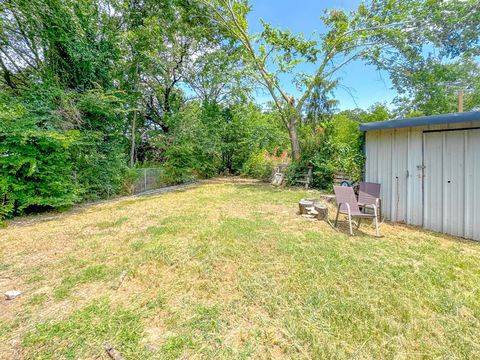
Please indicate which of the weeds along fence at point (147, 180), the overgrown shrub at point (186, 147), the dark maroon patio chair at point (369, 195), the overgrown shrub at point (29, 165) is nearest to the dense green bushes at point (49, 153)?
the overgrown shrub at point (29, 165)

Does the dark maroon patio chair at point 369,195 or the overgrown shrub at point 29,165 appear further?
the overgrown shrub at point 29,165

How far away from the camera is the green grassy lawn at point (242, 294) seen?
1.76 m

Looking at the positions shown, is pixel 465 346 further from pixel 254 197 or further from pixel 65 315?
→ pixel 254 197

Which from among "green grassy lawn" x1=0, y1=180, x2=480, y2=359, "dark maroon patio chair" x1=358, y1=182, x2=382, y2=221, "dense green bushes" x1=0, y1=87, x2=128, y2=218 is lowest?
"green grassy lawn" x1=0, y1=180, x2=480, y2=359

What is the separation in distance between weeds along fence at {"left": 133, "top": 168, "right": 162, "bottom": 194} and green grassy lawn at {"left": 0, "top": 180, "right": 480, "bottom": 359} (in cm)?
506

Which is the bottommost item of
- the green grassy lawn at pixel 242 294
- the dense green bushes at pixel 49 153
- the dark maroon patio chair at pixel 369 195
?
the green grassy lawn at pixel 242 294

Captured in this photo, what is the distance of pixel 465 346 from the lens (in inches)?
67.5

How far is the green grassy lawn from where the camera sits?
69.1 inches

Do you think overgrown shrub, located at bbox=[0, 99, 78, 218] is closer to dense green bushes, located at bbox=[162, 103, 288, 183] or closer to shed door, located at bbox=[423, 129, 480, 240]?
dense green bushes, located at bbox=[162, 103, 288, 183]

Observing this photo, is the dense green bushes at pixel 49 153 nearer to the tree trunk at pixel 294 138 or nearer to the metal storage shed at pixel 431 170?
the tree trunk at pixel 294 138

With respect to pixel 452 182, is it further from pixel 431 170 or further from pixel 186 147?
pixel 186 147

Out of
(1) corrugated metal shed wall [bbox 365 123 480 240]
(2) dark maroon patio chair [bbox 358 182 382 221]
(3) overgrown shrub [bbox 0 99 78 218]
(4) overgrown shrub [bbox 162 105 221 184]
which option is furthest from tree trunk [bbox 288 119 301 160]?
(3) overgrown shrub [bbox 0 99 78 218]

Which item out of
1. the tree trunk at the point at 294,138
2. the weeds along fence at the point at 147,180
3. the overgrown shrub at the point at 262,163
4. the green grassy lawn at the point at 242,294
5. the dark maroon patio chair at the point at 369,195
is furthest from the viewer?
the overgrown shrub at the point at 262,163

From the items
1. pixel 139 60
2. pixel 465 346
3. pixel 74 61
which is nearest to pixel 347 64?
pixel 139 60
